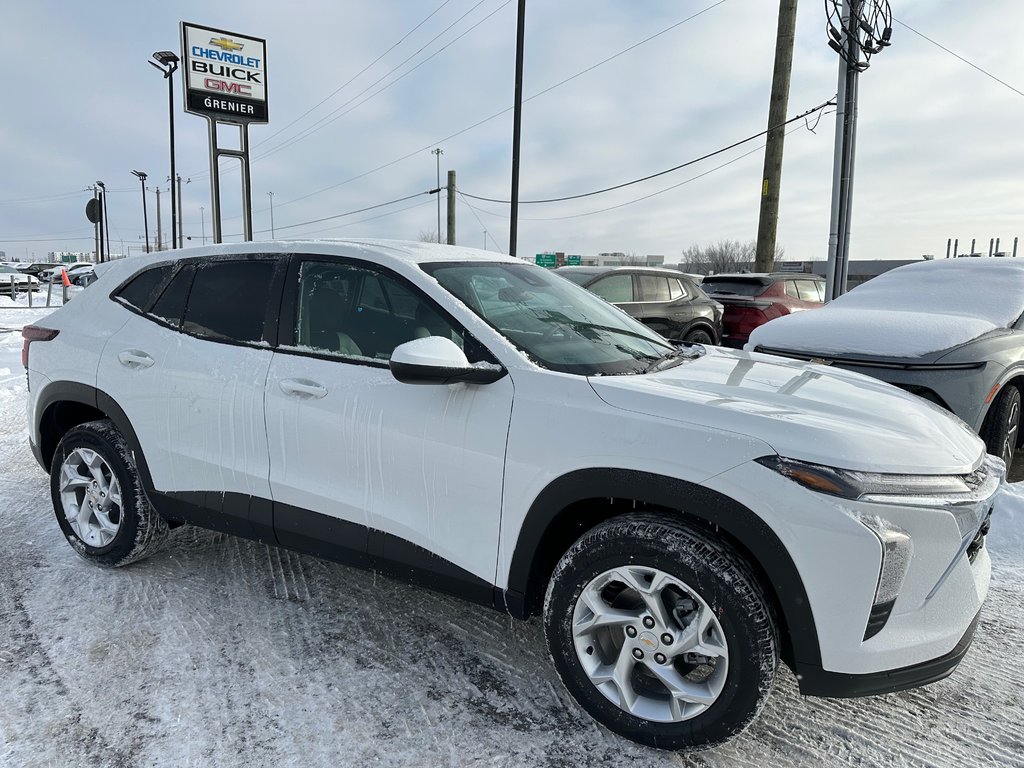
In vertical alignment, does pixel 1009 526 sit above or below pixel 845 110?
below

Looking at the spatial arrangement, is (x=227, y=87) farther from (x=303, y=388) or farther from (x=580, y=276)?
(x=303, y=388)

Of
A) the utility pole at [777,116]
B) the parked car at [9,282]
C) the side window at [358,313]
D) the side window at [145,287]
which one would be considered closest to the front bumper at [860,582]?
the side window at [358,313]

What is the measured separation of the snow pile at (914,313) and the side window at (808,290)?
4.10 metres

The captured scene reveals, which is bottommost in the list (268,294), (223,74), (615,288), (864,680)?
(864,680)

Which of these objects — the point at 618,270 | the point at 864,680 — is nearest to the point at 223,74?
the point at 618,270

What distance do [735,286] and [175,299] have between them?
9.25m

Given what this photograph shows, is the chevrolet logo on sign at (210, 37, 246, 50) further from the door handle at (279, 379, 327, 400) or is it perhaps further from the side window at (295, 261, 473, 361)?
the door handle at (279, 379, 327, 400)

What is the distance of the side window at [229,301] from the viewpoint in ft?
9.79

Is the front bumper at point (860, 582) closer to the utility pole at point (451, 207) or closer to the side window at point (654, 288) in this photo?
the side window at point (654, 288)

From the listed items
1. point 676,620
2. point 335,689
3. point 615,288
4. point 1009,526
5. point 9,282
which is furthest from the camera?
point 9,282

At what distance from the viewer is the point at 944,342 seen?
4.30 metres

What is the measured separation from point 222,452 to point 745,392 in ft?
7.22

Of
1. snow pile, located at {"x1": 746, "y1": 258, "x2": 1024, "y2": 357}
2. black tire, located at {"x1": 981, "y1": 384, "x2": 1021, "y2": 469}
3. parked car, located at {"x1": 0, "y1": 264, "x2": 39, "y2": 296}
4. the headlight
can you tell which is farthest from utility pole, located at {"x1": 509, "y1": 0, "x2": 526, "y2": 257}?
parked car, located at {"x1": 0, "y1": 264, "x2": 39, "y2": 296}

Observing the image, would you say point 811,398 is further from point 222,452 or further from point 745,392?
point 222,452
